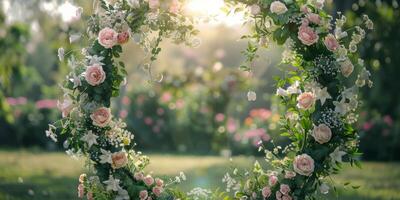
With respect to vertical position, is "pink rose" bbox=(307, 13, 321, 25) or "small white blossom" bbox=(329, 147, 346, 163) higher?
"pink rose" bbox=(307, 13, 321, 25)

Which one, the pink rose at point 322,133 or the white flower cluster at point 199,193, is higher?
the pink rose at point 322,133

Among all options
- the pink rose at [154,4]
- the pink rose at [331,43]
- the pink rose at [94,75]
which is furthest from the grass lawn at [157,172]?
the pink rose at [331,43]

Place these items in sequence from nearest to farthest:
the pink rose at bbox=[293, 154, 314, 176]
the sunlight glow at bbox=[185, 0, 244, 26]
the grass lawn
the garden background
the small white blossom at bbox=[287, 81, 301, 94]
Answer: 1. the pink rose at bbox=[293, 154, 314, 176]
2. the small white blossom at bbox=[287, 81, 301, 94]
3. the sunlight glow at bbox=[185, 0, 244, 26]
4. the grass lawn
5. the garden background

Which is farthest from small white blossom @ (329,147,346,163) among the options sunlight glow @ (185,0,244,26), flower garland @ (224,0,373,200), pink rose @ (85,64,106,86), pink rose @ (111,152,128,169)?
pink rose @ (85,64,106,86)

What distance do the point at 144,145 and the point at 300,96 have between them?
12700 mm

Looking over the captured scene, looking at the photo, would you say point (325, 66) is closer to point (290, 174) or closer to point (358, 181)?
point (290, 174)

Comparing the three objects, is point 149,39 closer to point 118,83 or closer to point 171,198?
point 118,83

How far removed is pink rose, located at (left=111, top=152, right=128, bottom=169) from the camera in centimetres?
472

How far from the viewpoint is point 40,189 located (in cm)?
823

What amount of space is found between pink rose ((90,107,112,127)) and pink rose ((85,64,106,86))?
199mm

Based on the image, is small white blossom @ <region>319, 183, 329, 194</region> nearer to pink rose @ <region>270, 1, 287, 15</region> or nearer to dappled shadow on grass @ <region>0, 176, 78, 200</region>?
pink rose @ <region>270, 1, 287, 15</region>

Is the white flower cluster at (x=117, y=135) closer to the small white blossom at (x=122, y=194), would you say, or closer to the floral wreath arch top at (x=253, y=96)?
the floral wreath arch top at (x=253, y=96)

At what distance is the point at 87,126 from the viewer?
473cm

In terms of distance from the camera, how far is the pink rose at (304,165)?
4.55 m
